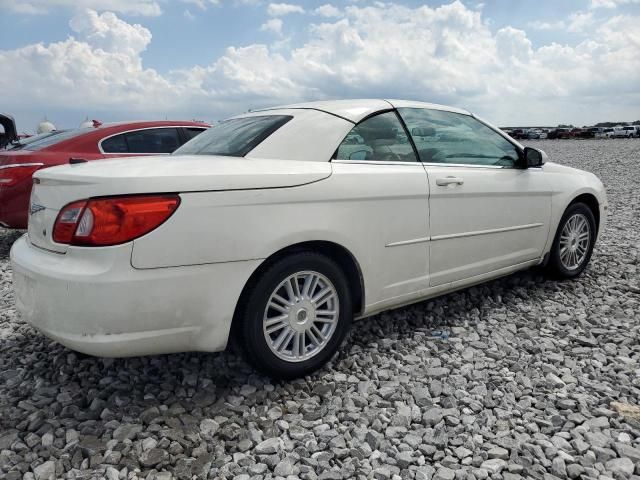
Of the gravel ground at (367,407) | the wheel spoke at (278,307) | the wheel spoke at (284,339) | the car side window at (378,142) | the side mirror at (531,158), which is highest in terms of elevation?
the car side window at (378,142)

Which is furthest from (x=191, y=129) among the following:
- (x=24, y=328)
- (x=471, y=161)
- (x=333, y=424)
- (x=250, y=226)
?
(x=333, y=424)

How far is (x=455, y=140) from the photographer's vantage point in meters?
3.69

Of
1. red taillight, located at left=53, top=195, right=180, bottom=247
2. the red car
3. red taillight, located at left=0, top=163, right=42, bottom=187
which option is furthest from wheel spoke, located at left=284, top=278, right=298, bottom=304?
red taillight, located at left=0, top=163, right=42, bottom=187

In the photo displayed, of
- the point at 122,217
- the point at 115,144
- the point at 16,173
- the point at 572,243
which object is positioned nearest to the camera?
the point at 122,217

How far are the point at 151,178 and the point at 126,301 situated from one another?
1.82 ft

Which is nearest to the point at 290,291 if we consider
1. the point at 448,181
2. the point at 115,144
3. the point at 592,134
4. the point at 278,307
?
the point at 278,307

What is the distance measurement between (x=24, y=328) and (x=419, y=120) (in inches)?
122

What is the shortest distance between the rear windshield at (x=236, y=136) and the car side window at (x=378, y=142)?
399 mm

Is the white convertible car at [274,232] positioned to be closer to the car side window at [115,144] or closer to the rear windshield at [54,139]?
the car side window at [115,144]

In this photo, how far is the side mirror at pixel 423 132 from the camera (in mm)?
3450

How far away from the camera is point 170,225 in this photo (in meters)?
2.37

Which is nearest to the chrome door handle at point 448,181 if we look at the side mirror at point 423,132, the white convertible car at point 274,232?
the white convertible car at point 274,232

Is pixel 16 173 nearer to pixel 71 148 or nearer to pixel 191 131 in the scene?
pixel 71 148

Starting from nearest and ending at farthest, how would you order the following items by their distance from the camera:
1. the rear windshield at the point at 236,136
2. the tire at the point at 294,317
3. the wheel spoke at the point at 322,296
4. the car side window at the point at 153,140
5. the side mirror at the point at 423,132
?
the tire at the point at 294,317 → the wheel spoke at the point at 322,296 → the rear windshield at the point at 236,136 → the side mirror at the point at 423,132 → the car side window at the point at 153,140
